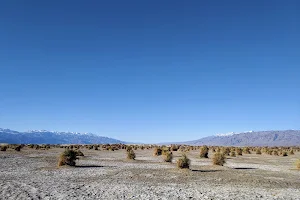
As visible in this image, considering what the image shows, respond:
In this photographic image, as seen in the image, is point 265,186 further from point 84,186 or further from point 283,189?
point 84,186

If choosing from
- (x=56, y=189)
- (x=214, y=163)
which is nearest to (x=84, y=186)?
(x=56, y=189)

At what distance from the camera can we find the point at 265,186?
2228cm

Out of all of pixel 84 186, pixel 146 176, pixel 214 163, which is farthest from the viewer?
pixel 214 163

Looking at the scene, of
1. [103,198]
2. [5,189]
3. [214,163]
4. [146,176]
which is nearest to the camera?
[103,198]

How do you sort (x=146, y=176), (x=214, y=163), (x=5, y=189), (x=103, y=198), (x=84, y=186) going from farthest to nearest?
(x=214, y=163) < (x=146, y=176) < (x=84, y=186) < (x=5, y=189) < (x=103, y=198)

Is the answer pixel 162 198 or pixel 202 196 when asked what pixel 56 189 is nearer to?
pixel 162 198

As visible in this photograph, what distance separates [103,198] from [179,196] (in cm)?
427

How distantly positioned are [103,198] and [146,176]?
972 centimetres

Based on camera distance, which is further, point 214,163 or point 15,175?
point 214,163

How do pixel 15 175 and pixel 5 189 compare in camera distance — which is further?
pixel 15 175

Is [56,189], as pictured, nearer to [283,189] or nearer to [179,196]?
[179,196]

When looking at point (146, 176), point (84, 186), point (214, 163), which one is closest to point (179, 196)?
point (84, 186)

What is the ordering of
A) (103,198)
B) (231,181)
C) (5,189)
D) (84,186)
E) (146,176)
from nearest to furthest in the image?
(103,198)
(5,189)
(84,186)
(231,181)
(146,176)

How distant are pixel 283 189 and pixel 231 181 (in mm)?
4069
